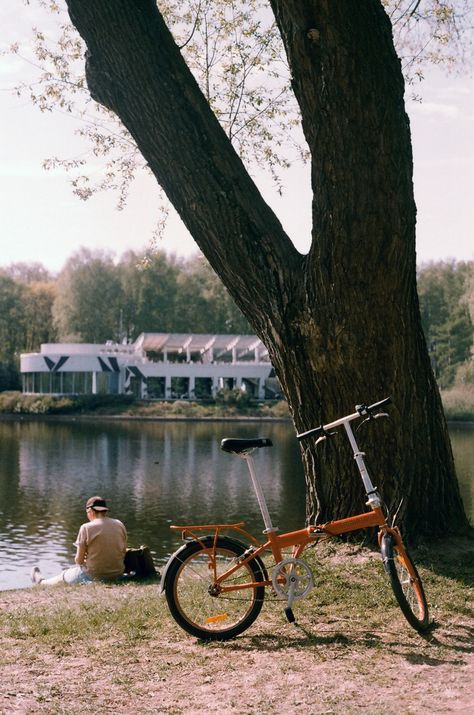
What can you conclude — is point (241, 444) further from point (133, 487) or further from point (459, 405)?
point (459, 405)

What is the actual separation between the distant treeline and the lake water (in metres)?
28.4

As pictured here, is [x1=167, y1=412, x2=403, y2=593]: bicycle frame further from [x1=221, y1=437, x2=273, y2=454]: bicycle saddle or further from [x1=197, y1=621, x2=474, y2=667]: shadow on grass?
[x1=197, y1=621, x2=474, y2=667]: shadow on grass

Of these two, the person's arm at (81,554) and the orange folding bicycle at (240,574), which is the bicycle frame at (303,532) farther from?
the person's arm at (81,554)

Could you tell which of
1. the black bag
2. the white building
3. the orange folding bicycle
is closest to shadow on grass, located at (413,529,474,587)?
the orange folding bicycle

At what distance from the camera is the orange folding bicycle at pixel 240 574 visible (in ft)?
15.2

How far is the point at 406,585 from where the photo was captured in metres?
4.67

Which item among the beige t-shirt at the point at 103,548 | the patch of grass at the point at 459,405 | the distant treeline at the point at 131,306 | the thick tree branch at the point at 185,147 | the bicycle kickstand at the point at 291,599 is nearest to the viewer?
the bicycle kickstand at the point at 291,599

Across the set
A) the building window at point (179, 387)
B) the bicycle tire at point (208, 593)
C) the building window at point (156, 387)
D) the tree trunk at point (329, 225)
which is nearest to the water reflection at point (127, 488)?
the tree trunk at point (329, 225)

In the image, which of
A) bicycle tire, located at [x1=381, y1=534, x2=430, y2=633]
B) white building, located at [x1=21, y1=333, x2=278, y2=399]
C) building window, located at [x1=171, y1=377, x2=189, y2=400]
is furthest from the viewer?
building window, located at [x1=171, y1=377, x2=189, y2=400]

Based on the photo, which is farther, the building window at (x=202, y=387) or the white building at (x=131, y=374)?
the building window at (x=202, y=387)

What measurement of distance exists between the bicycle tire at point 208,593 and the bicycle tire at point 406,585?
65 centimetres

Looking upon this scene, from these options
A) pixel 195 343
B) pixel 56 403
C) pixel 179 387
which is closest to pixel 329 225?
pixel 56 403

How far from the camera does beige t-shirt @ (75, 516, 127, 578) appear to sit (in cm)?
827

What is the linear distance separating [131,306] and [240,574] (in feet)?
238
